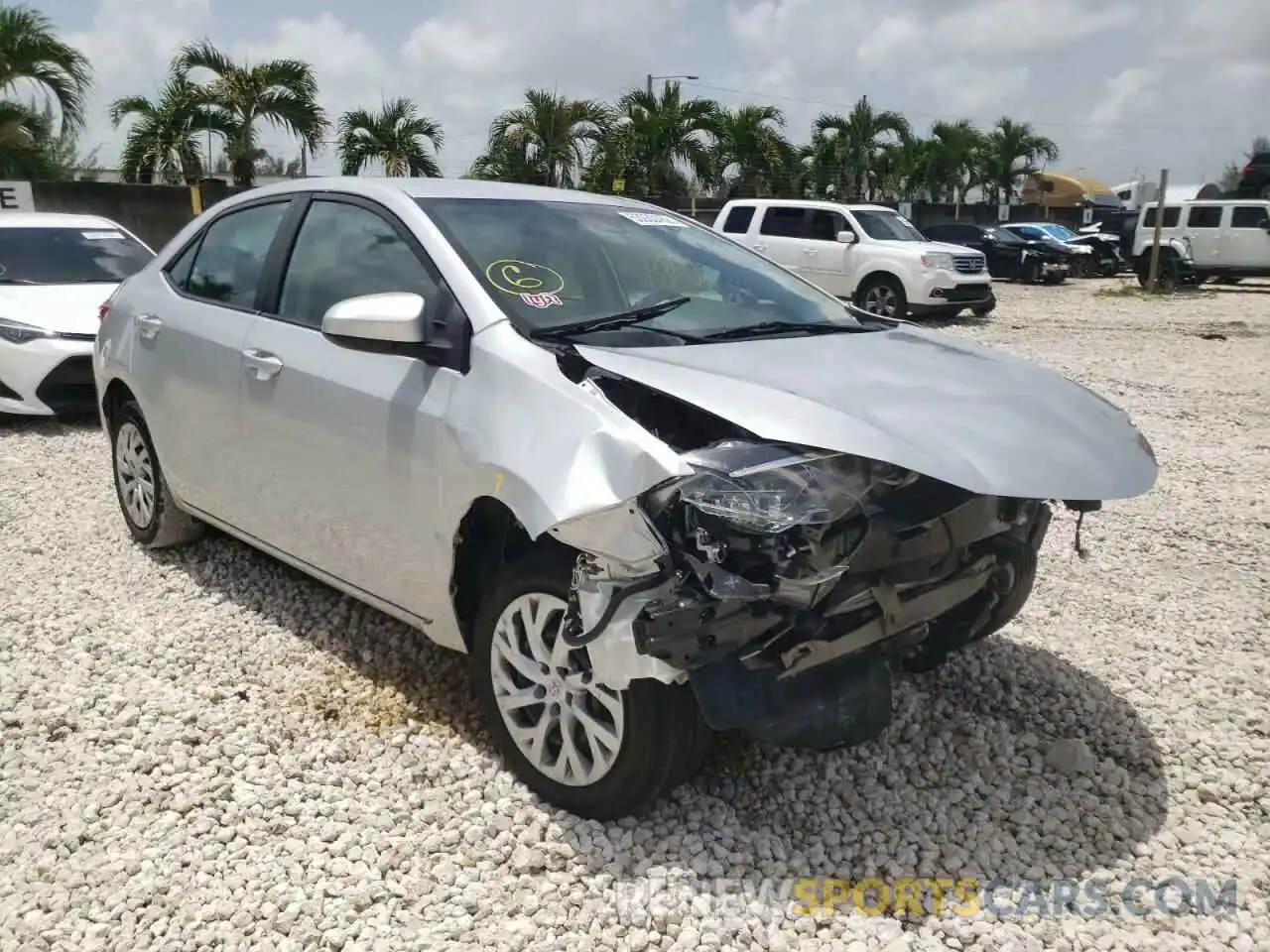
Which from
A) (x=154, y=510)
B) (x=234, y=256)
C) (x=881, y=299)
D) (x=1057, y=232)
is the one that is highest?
(x=1057, y=232)

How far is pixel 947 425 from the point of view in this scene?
261 cm

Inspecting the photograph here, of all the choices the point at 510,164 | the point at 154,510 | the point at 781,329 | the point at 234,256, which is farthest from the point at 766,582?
the point at 510,164

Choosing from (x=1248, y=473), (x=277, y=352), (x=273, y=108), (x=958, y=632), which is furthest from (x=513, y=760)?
(x=273, y=108)

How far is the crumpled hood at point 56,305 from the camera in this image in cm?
768

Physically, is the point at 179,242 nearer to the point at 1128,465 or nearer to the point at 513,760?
the point at 513,760

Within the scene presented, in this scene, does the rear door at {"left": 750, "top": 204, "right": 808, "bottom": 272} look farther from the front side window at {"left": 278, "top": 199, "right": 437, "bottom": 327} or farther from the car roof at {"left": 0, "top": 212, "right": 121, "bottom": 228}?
the front side window at {"left": 278, "top": 199, "right": 437, "bottom": 327}

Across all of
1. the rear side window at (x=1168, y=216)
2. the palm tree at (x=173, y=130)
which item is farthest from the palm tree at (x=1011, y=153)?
the palm tree at (x=173, y=130)

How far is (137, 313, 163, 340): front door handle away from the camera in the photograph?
459 centimetres

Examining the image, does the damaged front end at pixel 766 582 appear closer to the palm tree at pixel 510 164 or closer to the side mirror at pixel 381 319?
the side mirror at pixel 381 319

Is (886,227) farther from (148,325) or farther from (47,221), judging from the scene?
(148,325)

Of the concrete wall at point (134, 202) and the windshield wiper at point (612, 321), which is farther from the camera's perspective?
the concrete wall at point (134, 202)

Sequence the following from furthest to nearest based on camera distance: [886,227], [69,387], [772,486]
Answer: [886,227], [69,387], [772,486]

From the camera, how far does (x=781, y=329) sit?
347 centimetres

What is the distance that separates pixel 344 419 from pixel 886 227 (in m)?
14.6
